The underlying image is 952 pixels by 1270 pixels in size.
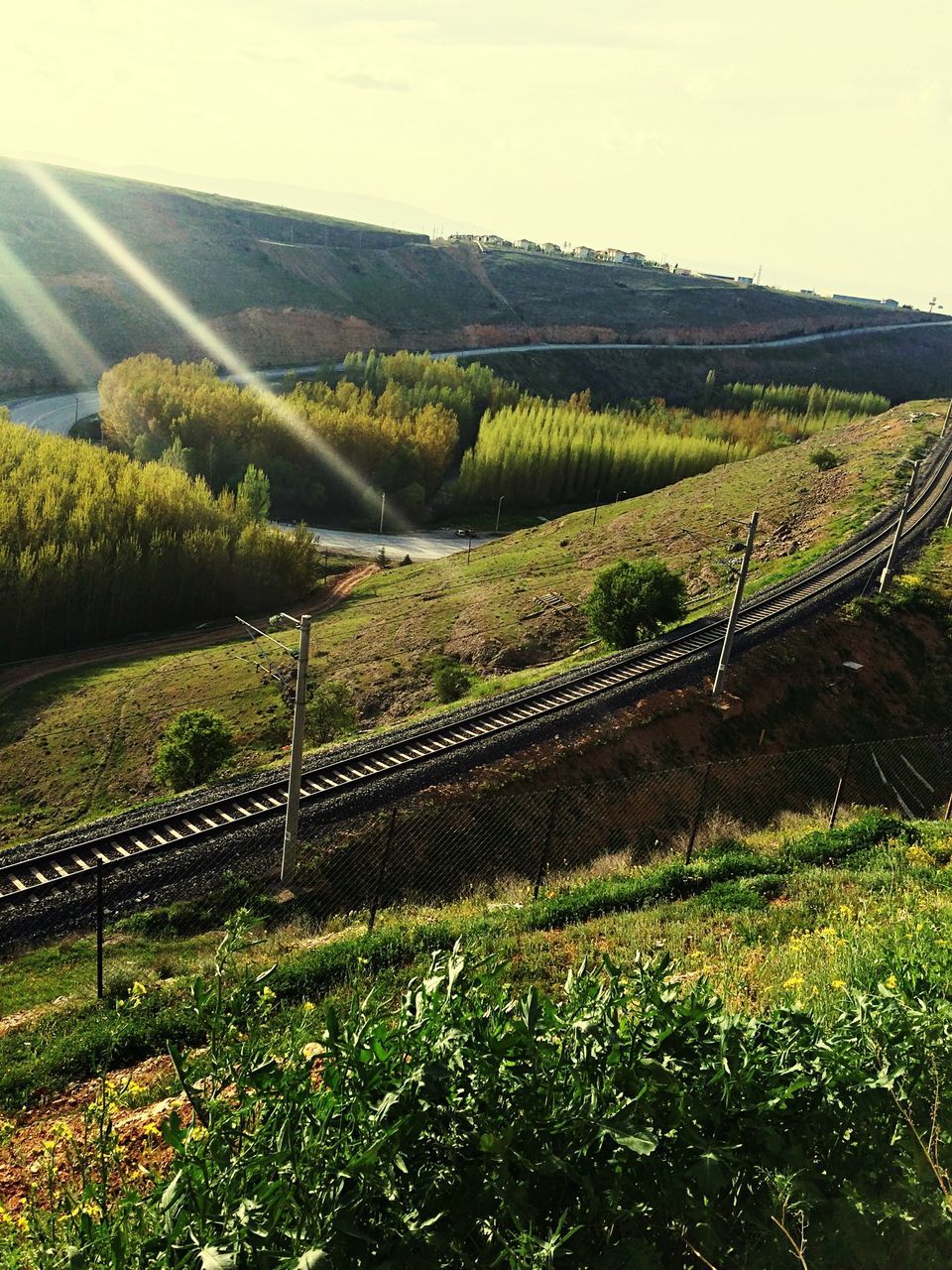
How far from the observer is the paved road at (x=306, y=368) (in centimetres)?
8794

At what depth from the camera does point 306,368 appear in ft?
→ 394

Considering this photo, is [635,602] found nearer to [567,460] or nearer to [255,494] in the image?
[255,494]

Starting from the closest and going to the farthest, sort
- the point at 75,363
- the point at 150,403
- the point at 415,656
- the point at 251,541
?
the point at 415,656
the point at 251,541
the point at 150,403
the point at 75,363

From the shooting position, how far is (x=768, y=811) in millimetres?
22047

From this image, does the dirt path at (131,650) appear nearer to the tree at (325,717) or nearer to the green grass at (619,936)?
the tree at (325,717)

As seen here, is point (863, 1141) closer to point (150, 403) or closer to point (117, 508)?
point (117, 508)

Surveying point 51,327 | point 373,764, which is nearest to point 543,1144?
point 373,764

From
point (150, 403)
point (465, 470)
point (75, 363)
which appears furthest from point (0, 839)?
point (75, 363)

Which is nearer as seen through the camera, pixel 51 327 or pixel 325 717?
pixel 325 717

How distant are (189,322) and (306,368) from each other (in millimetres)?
17303

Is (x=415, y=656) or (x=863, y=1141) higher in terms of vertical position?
(x=863, y=1141)

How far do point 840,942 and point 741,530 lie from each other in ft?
144

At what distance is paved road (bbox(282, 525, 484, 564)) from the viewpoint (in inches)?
2832

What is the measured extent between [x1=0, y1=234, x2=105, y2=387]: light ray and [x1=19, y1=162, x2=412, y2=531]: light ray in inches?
585
